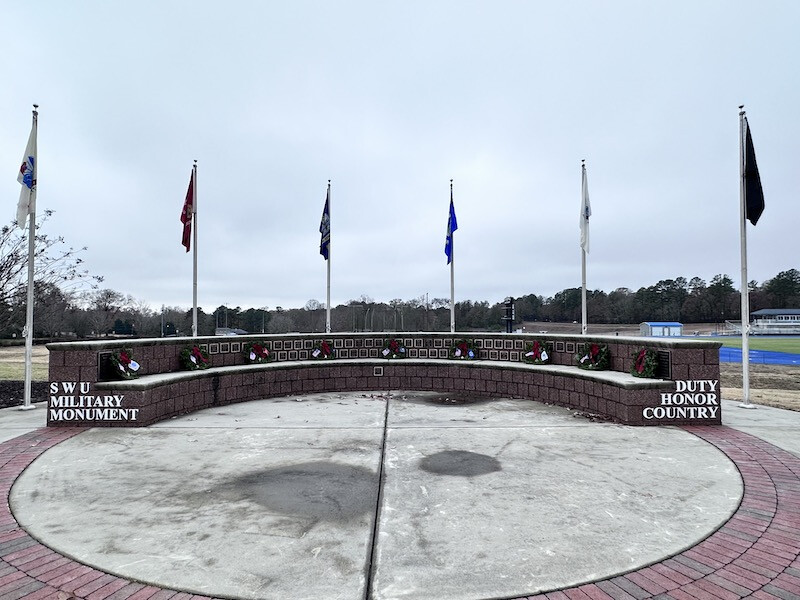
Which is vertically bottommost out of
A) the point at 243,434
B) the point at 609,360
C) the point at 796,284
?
the point at 243,434

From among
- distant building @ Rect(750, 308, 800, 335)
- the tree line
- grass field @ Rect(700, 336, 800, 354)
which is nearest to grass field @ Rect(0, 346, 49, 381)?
the tree line

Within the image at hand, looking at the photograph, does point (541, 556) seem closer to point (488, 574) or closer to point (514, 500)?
point (488, 574)

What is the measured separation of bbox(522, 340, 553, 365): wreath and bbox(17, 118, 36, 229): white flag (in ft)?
34.7

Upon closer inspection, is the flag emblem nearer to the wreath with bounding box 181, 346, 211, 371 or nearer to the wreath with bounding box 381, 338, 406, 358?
the wreath with bounding box 381, 338, 406, 358

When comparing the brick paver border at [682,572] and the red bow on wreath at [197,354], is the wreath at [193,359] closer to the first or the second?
the red bow on wreath at [197,354]

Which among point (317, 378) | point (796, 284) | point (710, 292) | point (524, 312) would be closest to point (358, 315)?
point (317, 378)

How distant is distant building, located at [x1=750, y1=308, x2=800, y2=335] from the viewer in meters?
76.9

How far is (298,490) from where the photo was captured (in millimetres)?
4441

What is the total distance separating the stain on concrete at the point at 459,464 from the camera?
502 centimetres

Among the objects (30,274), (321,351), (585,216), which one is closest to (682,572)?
(585,216)

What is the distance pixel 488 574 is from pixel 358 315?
36.3 metres

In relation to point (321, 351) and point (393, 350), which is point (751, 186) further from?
point (321, 351)

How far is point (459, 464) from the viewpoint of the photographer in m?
5.30

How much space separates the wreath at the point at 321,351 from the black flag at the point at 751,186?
9.65 metres
